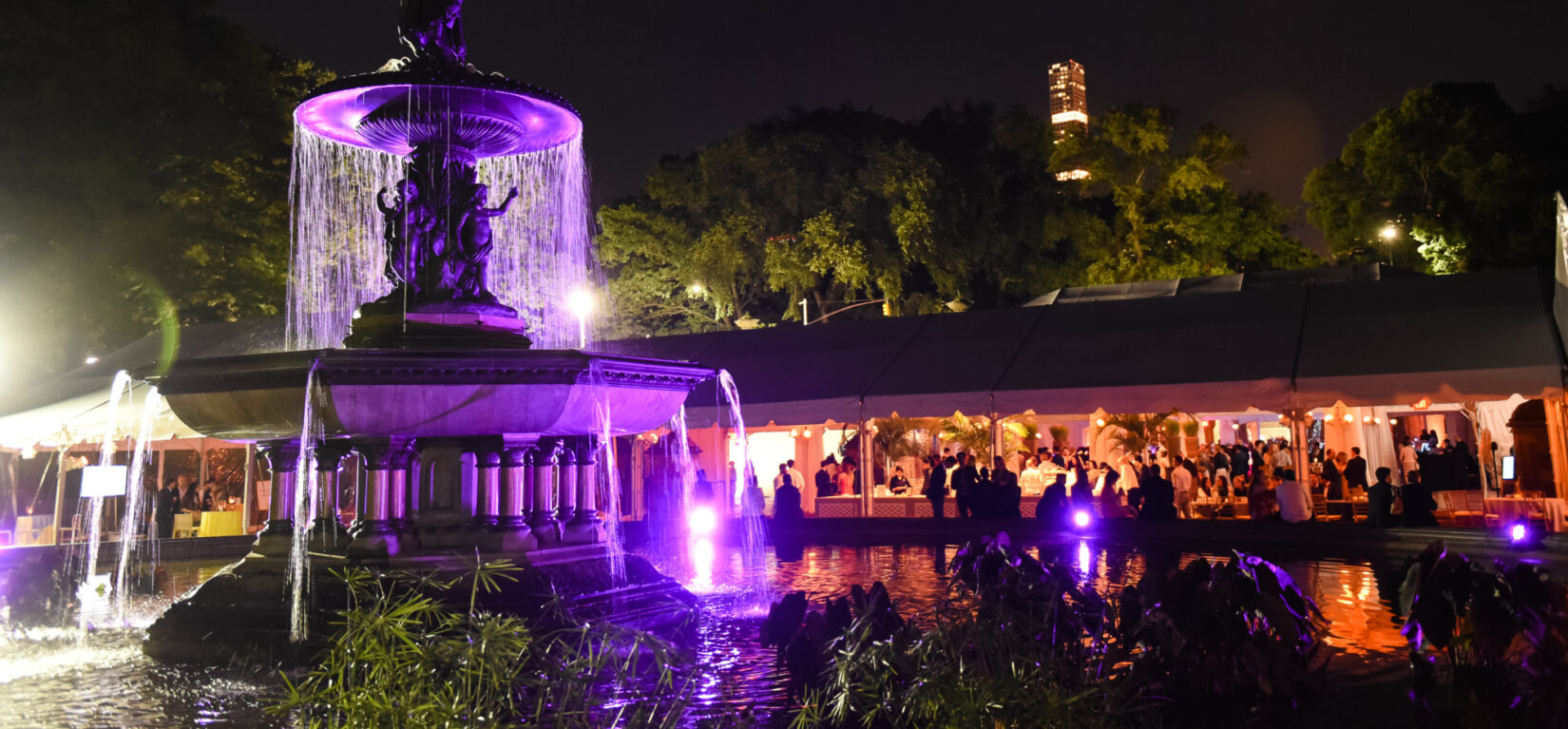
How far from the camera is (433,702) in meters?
3.29

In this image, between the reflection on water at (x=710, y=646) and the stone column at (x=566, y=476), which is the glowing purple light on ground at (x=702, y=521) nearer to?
the reflection on water at (x=710, y=646)

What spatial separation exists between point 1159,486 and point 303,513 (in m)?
12.6

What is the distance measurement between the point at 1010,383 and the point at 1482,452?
817 cm

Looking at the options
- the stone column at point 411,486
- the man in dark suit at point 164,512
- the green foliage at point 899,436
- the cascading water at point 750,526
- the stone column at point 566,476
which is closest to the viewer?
the stone column at point 411,486

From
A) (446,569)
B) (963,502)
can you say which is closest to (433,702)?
(446,569)

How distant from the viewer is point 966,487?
18234 millimetres

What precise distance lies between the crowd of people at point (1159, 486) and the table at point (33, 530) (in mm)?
11888

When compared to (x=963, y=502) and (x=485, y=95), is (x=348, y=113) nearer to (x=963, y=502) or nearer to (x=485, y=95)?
(x=485, y=95)

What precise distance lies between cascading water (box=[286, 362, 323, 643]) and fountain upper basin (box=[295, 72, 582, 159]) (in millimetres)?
2404

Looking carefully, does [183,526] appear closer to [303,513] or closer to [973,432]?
[303,513]

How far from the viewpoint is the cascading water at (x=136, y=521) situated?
898cm

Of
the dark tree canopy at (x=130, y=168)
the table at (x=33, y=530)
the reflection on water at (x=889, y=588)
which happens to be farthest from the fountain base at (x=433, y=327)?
the dark tree canopy at (x=130, y=168)

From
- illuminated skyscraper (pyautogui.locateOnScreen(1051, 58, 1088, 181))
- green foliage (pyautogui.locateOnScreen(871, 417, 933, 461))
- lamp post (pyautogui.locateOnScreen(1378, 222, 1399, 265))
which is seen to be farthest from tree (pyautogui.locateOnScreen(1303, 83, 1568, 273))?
illuminated skyscraper (pyautogui.locateOnScreen(1051, 58, 1088, 181))

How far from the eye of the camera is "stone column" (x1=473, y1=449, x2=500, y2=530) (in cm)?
793
